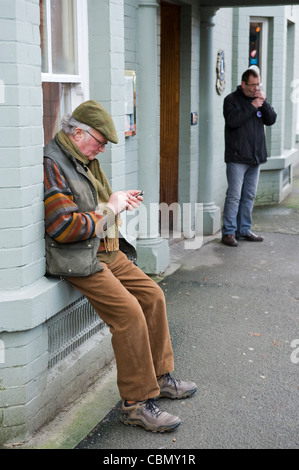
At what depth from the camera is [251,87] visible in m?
8.10

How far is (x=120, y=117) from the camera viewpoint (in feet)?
16.4

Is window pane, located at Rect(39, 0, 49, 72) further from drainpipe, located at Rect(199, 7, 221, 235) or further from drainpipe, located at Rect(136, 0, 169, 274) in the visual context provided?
drainpipe, located at Rect(199, 7, 221, 235)

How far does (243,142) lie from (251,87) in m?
0.68

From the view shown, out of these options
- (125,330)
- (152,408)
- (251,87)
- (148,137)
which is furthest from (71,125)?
(251,87)

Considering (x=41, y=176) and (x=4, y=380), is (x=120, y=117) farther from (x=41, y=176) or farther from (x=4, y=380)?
(x=4, y=380)

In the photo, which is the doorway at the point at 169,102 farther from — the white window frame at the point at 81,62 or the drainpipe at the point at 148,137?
the white window frame at the point at 81,62

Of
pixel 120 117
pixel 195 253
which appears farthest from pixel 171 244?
pixel 120 117

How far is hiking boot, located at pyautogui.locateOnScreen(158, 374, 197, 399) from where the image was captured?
14.2ft

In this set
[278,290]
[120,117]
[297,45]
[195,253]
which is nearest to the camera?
[120,117]

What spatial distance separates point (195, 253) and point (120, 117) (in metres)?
3.40

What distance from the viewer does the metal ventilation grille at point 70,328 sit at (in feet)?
13.4

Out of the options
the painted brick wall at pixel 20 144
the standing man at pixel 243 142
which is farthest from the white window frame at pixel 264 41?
the painted brick wall at pixel 20 144

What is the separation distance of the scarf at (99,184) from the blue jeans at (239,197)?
170 inches
